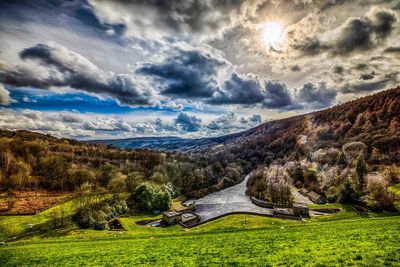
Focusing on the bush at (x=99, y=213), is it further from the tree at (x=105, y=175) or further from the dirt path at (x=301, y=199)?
the dirt path at (x=301, y=199)

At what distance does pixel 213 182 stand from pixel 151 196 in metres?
56.3

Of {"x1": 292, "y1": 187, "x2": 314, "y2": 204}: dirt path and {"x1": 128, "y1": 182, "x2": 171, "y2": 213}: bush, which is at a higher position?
{"x1": 128, "y1": 182, "x2": 171, "y2": 213}: bush

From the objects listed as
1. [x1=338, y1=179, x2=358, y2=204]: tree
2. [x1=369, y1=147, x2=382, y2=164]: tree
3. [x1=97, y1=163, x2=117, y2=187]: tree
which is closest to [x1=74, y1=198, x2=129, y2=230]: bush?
[x1=97, y1=163, x2=117, y2=187]: tree

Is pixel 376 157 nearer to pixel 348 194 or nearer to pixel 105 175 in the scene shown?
pixel 348 194

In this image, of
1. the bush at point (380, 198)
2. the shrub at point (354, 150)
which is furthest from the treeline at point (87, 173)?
the bush at point (380, 198)

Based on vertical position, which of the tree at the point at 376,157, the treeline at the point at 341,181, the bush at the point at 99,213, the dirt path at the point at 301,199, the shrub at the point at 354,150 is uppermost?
the shrub at the point at 354,150

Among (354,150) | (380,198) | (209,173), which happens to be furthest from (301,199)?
(354,150)

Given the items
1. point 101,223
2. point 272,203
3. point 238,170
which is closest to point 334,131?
point 238,170

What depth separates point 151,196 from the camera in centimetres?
7131

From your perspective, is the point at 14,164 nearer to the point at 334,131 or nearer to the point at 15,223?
the point at 15,223

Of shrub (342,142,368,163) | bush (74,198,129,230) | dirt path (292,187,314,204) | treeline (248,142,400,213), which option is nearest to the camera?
bush (74,198,129,230)

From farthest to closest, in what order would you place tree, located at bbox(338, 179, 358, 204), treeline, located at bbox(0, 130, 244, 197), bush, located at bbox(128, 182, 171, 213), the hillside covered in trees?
treeline, located at bbox(0, 130, 244, 197)
the hillside covered in trees
bush, located at bbox(128, 182, 171, 213)
tree, located at bbox(338, 179, 358, 204)

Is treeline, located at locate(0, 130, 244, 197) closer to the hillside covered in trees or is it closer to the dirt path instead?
the hillside covered in trees

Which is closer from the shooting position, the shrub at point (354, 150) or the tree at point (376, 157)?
the tree at point (376, 157)
